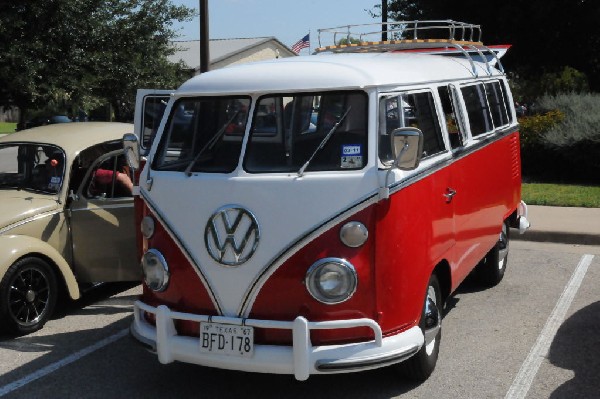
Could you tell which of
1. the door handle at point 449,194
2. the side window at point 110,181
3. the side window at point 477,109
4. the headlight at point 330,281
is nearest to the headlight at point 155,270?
the headlight at point 330,281

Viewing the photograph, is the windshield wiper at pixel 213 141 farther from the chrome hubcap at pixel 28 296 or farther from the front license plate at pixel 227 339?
the chrome hubcap at pixel 28 296

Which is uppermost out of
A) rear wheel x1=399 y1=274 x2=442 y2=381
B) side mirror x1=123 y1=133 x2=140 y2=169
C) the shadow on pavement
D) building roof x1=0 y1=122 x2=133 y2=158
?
building roof x1=0 y1=122 x2=133 y2=158

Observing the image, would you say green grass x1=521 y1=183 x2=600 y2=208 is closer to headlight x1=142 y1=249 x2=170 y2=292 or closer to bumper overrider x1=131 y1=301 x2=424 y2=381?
bumper overrider x1=131 y1=301 x2=424 y2=381

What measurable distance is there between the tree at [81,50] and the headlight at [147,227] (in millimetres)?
8167

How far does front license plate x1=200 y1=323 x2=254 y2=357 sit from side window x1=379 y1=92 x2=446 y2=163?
4.43 ft

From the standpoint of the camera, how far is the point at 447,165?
18.2 ft

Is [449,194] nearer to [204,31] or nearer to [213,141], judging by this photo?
[213,141]

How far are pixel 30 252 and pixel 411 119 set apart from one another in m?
3.31

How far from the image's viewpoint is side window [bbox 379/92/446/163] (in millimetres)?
4777

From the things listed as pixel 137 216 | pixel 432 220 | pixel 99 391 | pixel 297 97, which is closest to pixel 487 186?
pixel 432 220

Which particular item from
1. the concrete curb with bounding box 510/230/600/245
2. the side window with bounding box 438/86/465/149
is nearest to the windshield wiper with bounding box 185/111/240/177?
the side window with bounding box 438/86/465/149

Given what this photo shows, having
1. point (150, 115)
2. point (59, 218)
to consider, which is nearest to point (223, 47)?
point (59, 218)

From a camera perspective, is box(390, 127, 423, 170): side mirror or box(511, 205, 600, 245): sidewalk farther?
box(511, 205, 600, 245): sidewalk

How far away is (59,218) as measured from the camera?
6.67 metres
